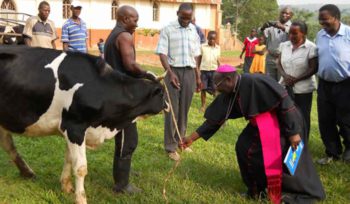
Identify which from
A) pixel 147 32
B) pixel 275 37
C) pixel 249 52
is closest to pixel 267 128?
pixel 275 37

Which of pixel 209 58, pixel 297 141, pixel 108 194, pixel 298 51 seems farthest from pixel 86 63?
pixel 209 58

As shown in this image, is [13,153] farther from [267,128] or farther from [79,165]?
[267,128]

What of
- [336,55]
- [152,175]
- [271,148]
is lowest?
[152,175]

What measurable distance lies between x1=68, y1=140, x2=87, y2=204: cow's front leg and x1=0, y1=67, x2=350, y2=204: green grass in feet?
1.03

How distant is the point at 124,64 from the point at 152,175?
1.56 m

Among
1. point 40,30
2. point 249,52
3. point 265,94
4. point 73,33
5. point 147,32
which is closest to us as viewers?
point 265,94

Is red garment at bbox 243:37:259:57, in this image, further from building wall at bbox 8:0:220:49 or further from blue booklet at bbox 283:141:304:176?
building wall at bbox 8:0:220:49

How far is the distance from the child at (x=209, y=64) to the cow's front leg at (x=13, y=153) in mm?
5069

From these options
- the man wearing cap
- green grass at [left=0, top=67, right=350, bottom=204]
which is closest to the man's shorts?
green grass at [left=0, top=67, right=350, bottom=204]

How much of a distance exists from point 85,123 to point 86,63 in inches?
22.0

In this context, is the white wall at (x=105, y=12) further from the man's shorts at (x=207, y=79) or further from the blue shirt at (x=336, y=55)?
the blue shirt at (x=336, y=55)

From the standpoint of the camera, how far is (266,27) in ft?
26.3

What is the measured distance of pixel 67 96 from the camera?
414 cm

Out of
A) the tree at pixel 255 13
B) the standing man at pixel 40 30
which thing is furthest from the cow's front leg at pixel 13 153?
the tree at pixel 255 13
